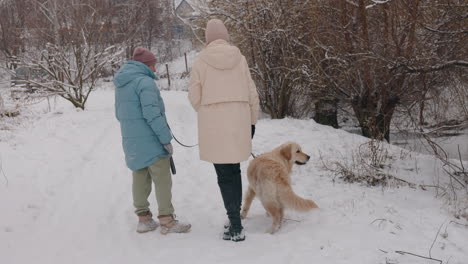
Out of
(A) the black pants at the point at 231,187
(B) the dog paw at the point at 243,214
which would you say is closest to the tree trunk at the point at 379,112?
(B) the dog paw at the point at 243,214

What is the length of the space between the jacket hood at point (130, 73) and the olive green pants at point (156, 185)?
83 cm

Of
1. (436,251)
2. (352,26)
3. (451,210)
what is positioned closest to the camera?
(436,251)

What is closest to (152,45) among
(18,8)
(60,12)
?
(18,8)

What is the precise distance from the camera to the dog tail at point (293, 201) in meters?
3.09

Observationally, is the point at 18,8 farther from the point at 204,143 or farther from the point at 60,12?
the point at 204,143

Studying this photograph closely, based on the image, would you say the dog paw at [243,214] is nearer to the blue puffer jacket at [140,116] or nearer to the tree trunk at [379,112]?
the blue puffer jacket at [140,116]

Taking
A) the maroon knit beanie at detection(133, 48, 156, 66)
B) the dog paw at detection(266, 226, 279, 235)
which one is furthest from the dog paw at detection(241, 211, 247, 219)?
the maroon knit beanie at detection(133, 48, 156, 66)

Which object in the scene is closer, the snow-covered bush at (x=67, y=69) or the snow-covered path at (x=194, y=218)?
the snow-covered path at (x=194, y=218)

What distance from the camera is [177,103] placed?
11.8 meters

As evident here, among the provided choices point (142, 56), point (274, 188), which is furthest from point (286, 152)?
point (142, 56)

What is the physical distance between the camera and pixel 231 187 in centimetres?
307

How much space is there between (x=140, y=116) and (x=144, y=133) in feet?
0.55

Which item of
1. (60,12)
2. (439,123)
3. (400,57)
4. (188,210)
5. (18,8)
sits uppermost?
(18,8)

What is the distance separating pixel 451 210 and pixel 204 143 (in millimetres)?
2767
